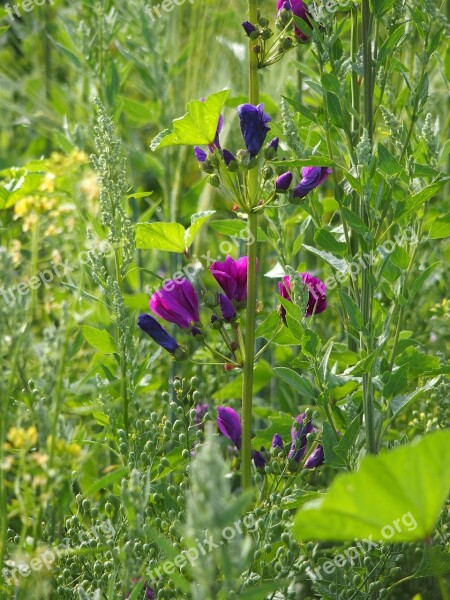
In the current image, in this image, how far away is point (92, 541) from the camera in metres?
0.99

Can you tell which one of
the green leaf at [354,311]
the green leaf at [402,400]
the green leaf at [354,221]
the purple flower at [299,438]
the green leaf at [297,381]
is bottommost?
the purple flower at [299,438]

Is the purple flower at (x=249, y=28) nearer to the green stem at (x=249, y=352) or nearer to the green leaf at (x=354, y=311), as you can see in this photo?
the green stem at (x=249, y=352)

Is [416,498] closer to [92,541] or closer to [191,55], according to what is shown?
[92,541]

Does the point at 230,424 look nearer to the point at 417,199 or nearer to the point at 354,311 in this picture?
the point at 354,311

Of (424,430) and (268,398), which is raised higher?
(424,430)

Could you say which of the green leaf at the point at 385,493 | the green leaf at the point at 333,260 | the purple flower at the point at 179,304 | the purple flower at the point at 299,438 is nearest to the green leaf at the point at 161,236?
the purple flower at the point at 179,304

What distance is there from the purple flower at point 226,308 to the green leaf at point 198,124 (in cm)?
18

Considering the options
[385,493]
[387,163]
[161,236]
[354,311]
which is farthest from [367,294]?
[385,493]

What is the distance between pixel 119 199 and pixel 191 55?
84 centimetres

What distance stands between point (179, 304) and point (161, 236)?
0.29 feet

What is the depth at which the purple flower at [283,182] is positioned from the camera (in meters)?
1.02

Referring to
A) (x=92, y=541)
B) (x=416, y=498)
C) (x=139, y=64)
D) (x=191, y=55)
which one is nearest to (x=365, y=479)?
(x=416, y=498)

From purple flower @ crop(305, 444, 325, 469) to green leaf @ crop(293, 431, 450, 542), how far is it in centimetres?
40

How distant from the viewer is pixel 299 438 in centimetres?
106
